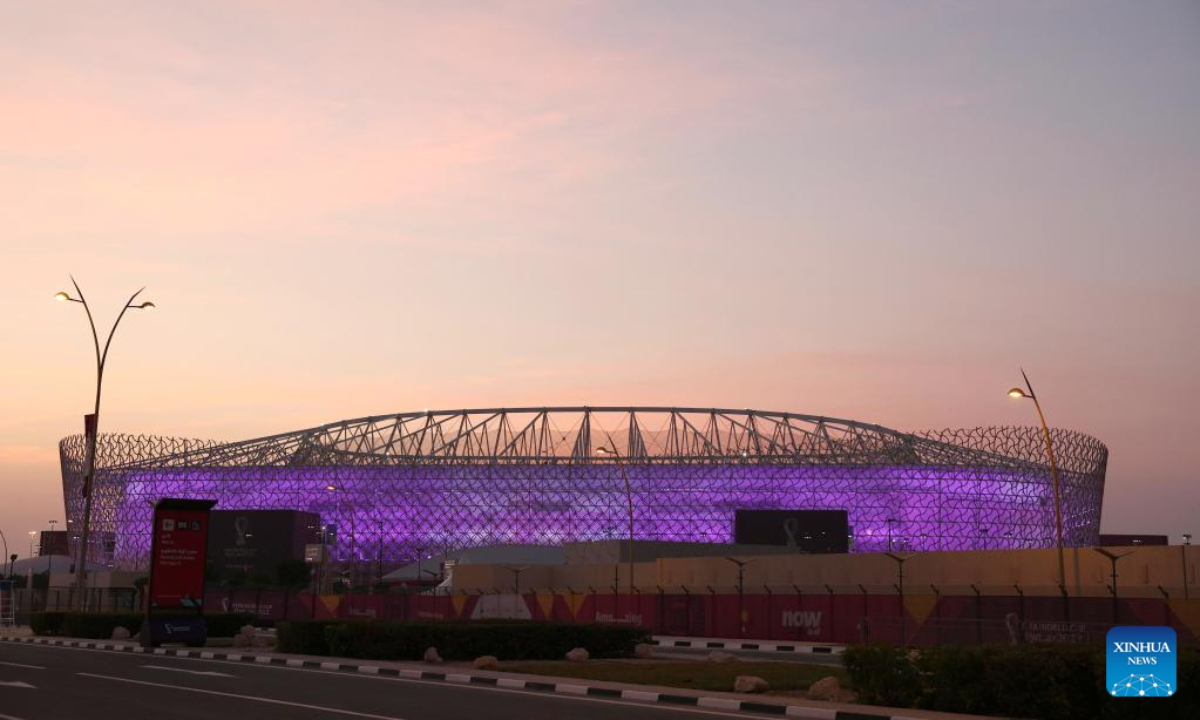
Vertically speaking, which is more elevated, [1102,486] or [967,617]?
[1102,486]

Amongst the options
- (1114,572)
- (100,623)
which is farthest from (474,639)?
(100,623)

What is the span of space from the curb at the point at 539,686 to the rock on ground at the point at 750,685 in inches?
56.6

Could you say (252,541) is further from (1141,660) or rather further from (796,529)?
(1141,660)

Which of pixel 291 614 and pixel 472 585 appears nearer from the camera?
pixel 291 614

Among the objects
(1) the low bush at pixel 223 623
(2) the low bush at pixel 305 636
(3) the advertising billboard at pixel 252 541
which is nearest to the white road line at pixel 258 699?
(2) the low bush at pixel 305 636

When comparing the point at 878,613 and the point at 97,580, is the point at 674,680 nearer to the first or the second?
the point at 878,613

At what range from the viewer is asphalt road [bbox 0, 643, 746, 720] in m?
18.9

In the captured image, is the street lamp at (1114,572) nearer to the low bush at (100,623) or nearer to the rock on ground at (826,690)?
the rock on ground at (826,690)

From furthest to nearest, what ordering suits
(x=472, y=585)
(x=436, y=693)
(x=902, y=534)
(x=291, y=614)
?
(x=902, y=534) < (x=472, y=585) < (x=291, y=614) < (x=436, y=693)

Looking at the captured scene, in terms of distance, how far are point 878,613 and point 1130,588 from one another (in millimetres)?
7942

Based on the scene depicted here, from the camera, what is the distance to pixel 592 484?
494ft

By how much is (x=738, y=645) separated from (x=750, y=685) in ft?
72.8

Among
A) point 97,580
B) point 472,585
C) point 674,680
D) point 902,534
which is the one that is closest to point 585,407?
point 902,534

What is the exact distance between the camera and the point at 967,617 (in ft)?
129
